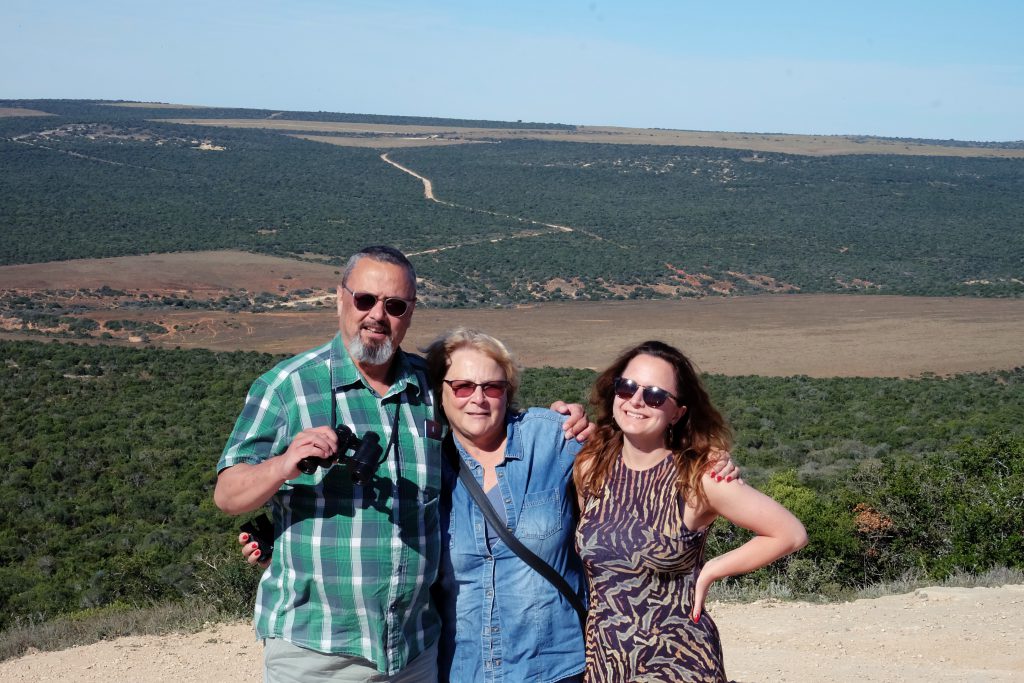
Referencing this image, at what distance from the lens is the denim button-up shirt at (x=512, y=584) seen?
9.89ft

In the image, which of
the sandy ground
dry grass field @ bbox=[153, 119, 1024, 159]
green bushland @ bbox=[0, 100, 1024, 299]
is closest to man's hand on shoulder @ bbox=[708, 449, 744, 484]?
the sandy ground

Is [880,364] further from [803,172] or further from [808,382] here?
[803,172]

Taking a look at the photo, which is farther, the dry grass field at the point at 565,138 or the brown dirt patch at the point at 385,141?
the dry grass field at the point at 565,138

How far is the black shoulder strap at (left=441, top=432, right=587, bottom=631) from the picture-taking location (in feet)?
9.85

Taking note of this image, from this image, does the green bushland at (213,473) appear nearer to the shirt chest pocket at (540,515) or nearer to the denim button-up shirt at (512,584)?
the denim button-up shirt at (512,584)

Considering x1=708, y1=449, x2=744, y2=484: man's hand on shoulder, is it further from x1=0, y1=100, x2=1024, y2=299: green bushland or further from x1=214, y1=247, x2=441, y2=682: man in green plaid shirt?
x1=0, y1=100, x2=1024, y2=299: green bushland

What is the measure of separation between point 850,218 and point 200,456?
221ft

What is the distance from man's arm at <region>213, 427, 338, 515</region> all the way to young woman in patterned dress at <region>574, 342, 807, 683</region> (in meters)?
0.83

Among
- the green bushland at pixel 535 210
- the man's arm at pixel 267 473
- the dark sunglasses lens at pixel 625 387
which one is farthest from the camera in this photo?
the green bushland at pixel 535 210

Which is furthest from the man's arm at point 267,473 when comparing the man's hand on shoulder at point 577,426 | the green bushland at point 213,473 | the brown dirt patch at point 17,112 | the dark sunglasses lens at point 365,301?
the brown dirt patch at point 17,112

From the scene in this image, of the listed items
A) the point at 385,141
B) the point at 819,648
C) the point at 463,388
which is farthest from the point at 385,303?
the point at 385,141

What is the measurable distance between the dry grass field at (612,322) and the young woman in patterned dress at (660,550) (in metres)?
32.0

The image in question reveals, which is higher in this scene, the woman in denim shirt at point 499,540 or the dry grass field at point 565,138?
the dry grass field at point 565,138

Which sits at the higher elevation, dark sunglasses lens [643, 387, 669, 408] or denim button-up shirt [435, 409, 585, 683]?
dark sunglasses lens [643, 387, 669, 408]
